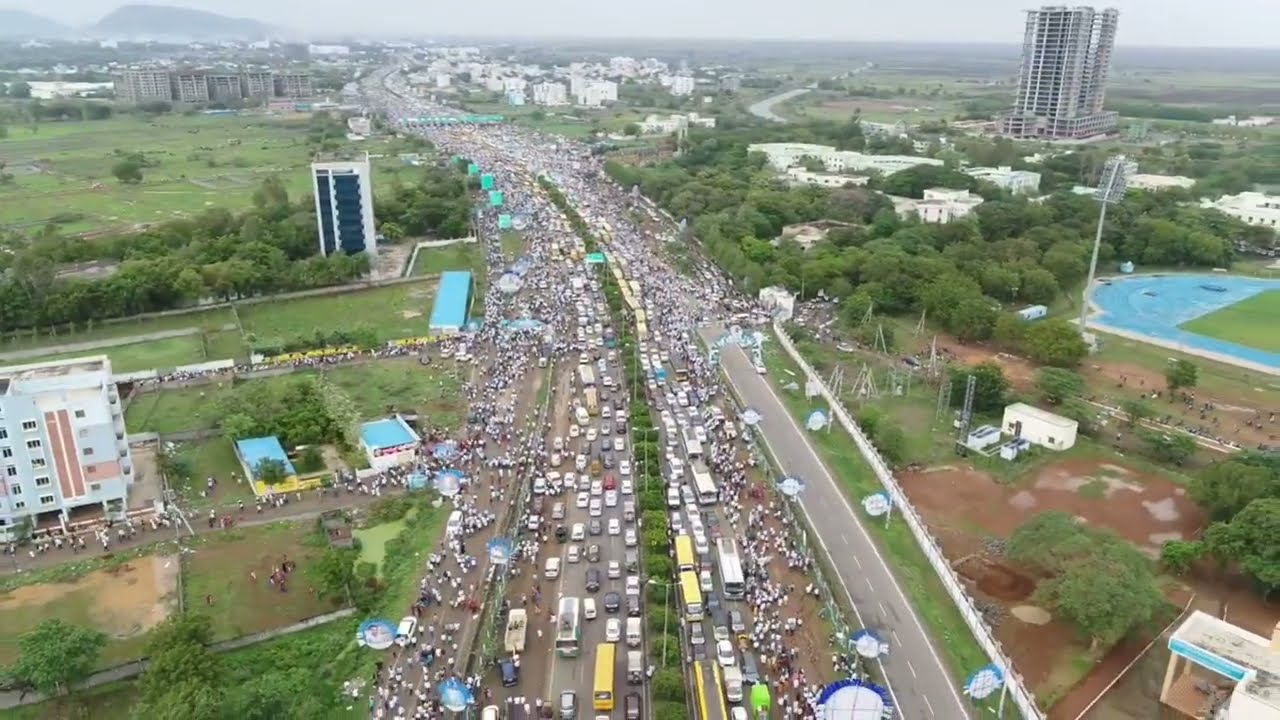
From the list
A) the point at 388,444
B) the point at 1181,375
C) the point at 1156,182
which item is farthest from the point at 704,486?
the point at 1156,182

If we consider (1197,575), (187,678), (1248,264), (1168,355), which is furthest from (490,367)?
(1248,264)

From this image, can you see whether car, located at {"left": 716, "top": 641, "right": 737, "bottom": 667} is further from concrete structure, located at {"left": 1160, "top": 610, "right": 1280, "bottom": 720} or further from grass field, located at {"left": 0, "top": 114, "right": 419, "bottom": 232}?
grass field, located at {"left": 0, "top": 114, "right": 419, "bottom": 232}

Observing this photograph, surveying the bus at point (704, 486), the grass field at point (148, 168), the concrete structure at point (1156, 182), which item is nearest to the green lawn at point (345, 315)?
the bus at point (704, 486)

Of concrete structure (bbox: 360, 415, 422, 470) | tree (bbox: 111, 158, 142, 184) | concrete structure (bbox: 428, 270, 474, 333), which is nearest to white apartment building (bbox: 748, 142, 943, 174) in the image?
concrete structure (bbox: 428, 270, 474, 333)

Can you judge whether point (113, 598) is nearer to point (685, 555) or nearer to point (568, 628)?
point (568, 628)

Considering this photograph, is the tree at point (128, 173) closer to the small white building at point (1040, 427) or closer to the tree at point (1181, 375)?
the small white building at point (1040, 427)

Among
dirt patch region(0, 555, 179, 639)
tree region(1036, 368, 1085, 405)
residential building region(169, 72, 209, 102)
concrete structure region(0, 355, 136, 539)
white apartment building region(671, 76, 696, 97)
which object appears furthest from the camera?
white apartment building region(671, 76, 696, 97)
